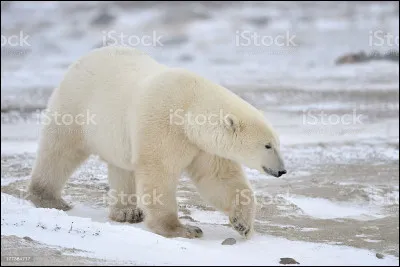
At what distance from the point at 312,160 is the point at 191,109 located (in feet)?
15.9

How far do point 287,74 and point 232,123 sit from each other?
64.0ft

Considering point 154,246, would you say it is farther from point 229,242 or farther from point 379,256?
point 379,256

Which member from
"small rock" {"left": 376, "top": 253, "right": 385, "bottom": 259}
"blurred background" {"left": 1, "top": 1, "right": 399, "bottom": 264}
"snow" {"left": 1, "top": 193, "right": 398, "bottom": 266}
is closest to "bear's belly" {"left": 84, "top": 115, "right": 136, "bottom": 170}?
"snow" {"left": 1, "top": 193, "right": 398, "bottom": 266}

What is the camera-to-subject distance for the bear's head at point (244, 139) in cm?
573

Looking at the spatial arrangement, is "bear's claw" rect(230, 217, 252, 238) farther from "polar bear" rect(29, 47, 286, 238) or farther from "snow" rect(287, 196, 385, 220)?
"snow" rect(287, 196, 385, 220)

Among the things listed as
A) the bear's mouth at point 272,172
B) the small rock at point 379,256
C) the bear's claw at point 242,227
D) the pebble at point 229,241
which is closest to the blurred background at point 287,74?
the small rock at point 379,256

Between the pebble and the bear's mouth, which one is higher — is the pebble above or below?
below

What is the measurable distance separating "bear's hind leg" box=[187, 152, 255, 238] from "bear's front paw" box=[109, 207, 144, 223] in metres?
0.81

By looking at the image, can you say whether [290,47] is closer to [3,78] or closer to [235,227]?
[3,78]

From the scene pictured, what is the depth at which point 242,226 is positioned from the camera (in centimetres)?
599

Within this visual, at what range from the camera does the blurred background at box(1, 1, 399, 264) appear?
836 centimetres

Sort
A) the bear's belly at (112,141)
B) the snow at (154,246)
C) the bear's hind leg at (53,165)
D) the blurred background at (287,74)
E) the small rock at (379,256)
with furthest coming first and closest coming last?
the blurred background at (287,74), the bear's hind leg at (53,165), the bear's belly at (112,141), the small rock at (379,256), the snow at (154,246)

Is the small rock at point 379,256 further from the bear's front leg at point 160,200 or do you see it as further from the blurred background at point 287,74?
the bear's front leg at point 160,200

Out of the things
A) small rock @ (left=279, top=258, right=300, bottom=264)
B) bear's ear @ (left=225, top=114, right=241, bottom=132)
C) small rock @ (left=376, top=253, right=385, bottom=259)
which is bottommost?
small rock @ (left=376, top=253, right=385, bottom=259)
